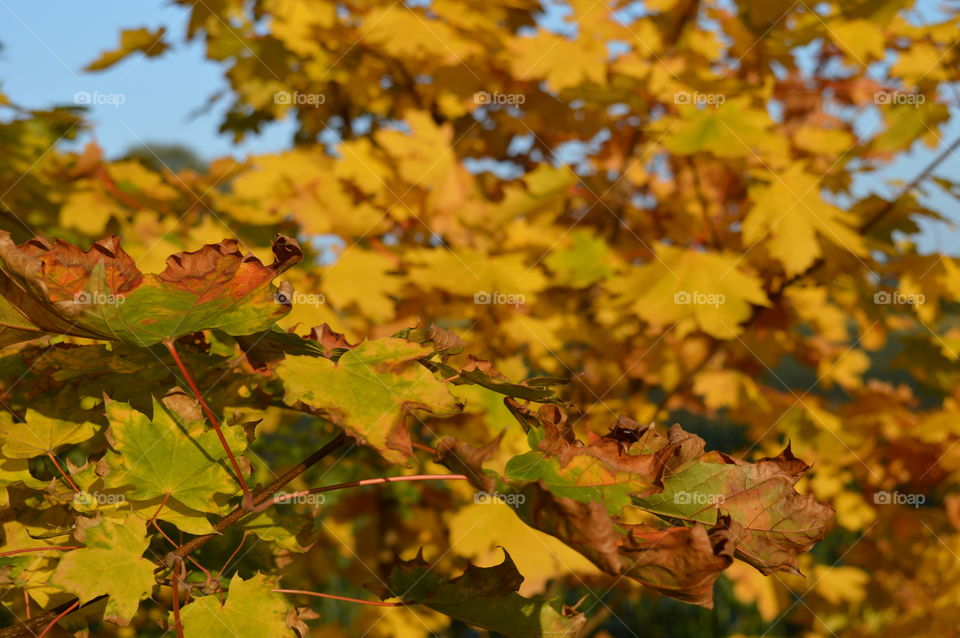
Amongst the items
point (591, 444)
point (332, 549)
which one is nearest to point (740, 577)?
point (332, 549)

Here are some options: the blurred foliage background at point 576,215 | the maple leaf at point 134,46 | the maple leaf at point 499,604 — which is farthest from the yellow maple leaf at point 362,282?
the maple leaf at point 499,604

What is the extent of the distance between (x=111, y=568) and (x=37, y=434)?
0.22 meters

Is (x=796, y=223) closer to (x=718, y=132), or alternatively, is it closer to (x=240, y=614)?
(x=718, y=132)

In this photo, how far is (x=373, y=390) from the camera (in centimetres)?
71

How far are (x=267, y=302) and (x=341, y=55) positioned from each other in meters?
1.90

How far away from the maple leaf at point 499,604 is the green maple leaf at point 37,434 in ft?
1.20

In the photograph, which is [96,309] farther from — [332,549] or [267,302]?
[332,549]

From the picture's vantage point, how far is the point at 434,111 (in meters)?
2.68

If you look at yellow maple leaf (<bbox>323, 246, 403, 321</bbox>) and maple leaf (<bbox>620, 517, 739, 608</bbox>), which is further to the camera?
yellow maple leaf (<bbox>323, 246, 403, 321</bbox>)

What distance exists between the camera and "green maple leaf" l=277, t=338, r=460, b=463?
0.67m

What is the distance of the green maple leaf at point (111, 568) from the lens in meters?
0.67

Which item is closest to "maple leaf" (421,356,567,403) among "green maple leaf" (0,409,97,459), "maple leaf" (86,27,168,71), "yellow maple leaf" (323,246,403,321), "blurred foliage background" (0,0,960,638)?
"green maple leaf" (0,409,97,459)

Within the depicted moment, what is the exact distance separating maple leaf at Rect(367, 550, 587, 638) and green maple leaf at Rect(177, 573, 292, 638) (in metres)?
0.17

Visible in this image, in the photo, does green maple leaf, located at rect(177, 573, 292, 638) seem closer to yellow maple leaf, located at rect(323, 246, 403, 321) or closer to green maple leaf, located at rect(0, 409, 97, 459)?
green maple leaf, located at rect(0, 409, 97, 459)
